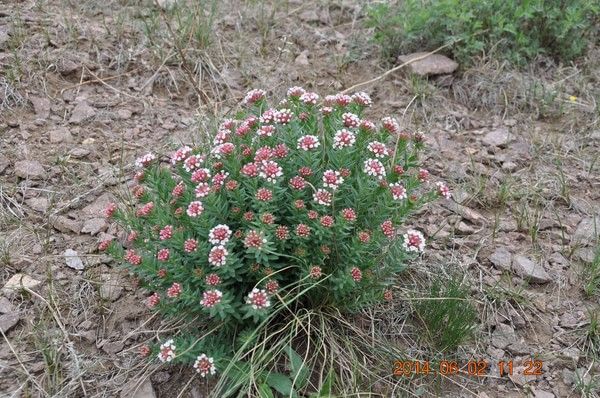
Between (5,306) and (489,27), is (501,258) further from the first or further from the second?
(5,306)

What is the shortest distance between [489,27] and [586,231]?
6.17 ft

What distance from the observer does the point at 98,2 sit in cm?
482

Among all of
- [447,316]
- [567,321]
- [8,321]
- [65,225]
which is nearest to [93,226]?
[65,225]

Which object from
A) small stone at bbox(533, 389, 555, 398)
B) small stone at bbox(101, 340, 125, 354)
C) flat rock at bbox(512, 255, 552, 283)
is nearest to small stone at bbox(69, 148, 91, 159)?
small stone at bbox(101, 340, 125, 354)

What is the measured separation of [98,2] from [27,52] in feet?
2.78

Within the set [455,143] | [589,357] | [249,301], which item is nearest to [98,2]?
[455,143]

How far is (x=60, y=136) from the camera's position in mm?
3898

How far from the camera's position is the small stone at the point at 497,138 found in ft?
13.8

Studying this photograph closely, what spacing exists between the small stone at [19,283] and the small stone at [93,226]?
41 cm

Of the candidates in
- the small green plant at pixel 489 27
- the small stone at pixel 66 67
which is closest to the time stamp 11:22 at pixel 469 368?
the small green plant at pixel 489 27

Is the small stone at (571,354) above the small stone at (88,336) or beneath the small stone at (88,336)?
beneath

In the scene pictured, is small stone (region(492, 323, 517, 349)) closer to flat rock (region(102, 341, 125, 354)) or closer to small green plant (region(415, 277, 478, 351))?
small green plant (region(415, 277, 478, 351))

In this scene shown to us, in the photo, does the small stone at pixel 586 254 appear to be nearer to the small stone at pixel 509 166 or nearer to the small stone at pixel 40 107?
the small stone at pixel 509 166

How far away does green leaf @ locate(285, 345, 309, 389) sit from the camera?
103 inches
